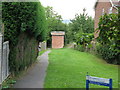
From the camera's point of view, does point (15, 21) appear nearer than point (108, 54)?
Yes

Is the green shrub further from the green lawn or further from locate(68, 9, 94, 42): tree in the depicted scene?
locate(68, 9, 94, 42): tree

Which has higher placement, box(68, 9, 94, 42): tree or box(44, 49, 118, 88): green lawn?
box(68, 9, 94, 42): tree

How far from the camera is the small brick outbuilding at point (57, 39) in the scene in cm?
3434

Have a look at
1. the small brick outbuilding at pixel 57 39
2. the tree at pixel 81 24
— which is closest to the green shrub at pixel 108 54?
the tree at pixel 81 24

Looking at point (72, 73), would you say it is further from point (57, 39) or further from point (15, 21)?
point (57, 39)

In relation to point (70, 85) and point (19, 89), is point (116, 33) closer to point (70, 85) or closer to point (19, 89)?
point (70, 85)

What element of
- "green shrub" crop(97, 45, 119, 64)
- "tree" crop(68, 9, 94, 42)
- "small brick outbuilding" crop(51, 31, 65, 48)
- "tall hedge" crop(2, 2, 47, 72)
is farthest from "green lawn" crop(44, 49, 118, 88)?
"tree" crop(68, 9, 94, 42)

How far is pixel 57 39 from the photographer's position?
34.6 metres

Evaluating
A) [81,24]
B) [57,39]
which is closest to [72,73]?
[57,39]

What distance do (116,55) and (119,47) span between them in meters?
11.0

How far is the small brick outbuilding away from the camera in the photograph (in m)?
34.3

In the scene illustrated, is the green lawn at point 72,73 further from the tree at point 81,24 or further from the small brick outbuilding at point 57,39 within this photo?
the tree at point 81,24

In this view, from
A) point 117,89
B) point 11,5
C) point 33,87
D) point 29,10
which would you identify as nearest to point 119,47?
point 117,89

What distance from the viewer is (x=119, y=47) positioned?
462 centimetres
